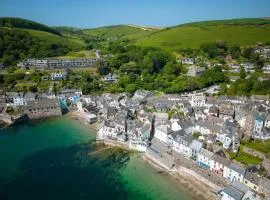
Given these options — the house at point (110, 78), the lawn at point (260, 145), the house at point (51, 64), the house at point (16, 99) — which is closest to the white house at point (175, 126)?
the lawn at point (260, 145)

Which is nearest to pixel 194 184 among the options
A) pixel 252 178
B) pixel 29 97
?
pixel 252 178

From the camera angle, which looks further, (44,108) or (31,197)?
(44,108)

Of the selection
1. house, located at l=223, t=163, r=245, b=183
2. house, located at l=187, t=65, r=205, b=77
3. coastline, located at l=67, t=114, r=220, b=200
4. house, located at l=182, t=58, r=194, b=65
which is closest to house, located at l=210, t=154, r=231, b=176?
house, located at l=223, t=163, r=245, b=183

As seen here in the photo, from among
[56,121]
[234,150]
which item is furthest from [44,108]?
[234,150]

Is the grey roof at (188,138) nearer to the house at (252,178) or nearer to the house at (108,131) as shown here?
the house at (252,178)

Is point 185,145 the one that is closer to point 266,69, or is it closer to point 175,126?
point 175,126

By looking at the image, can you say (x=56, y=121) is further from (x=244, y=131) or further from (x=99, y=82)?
(x=244, y=131)
